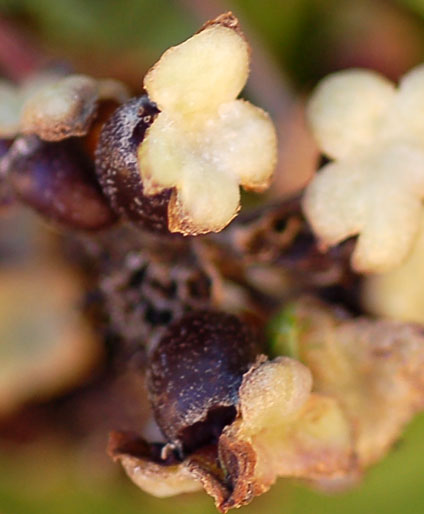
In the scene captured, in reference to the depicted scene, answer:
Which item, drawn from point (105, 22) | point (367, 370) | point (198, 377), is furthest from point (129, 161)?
point (105, 22)

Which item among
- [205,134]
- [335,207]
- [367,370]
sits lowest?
[367,370]

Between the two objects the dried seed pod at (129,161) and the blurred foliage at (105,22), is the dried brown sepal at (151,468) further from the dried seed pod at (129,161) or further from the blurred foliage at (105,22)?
the blurred foliage at (105,22)

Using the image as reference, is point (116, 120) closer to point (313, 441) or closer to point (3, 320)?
point (313, 441)

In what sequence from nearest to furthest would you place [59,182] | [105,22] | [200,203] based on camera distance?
[200,203], [59,182], [105,22]

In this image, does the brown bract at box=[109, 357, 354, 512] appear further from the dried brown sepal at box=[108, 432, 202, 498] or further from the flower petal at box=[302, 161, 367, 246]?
the flower petal at box=[302, 161, 367, 246]

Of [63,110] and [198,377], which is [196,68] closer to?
[63,110]

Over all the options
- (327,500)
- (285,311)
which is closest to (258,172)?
(285,311)
